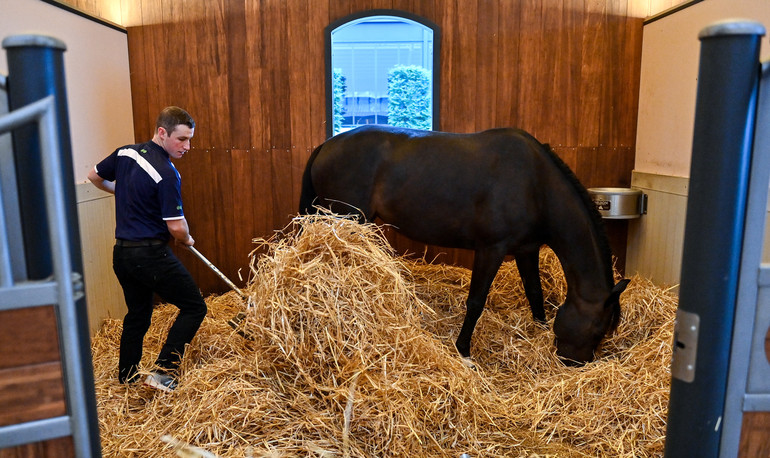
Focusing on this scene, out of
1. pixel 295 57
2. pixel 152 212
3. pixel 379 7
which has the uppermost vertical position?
pixel 379 7

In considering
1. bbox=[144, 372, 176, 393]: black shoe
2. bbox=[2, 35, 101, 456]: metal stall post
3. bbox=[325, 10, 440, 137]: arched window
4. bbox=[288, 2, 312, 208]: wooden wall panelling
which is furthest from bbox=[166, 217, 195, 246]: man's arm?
bbox=[325, 10, 440, 137]: arched window

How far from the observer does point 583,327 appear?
2.63 m

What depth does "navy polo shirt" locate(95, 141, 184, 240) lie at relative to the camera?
2.24 meters

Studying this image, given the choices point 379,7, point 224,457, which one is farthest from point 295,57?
point 224,457

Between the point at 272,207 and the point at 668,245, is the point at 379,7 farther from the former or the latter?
the point at 668,245

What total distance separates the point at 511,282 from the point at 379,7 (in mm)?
2202

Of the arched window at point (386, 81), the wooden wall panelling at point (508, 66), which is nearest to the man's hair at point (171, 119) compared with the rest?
the arched window at point (386, 81)

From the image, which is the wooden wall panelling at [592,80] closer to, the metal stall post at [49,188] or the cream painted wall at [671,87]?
the cream painted wall at [671,87]

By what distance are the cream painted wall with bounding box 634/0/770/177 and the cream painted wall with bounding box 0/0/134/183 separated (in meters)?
3.70

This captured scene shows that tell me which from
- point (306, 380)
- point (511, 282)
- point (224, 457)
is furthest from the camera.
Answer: point (511, 282)

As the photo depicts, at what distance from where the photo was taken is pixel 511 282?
3.48 metres

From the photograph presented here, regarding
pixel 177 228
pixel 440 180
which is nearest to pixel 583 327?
pixel 440 180

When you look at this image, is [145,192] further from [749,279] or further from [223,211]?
[749,279]

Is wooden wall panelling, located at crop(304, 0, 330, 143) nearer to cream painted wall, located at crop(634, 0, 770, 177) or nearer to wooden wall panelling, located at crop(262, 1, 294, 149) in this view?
wooden wall panelling, located at crop(262, 1, 294, 149)
